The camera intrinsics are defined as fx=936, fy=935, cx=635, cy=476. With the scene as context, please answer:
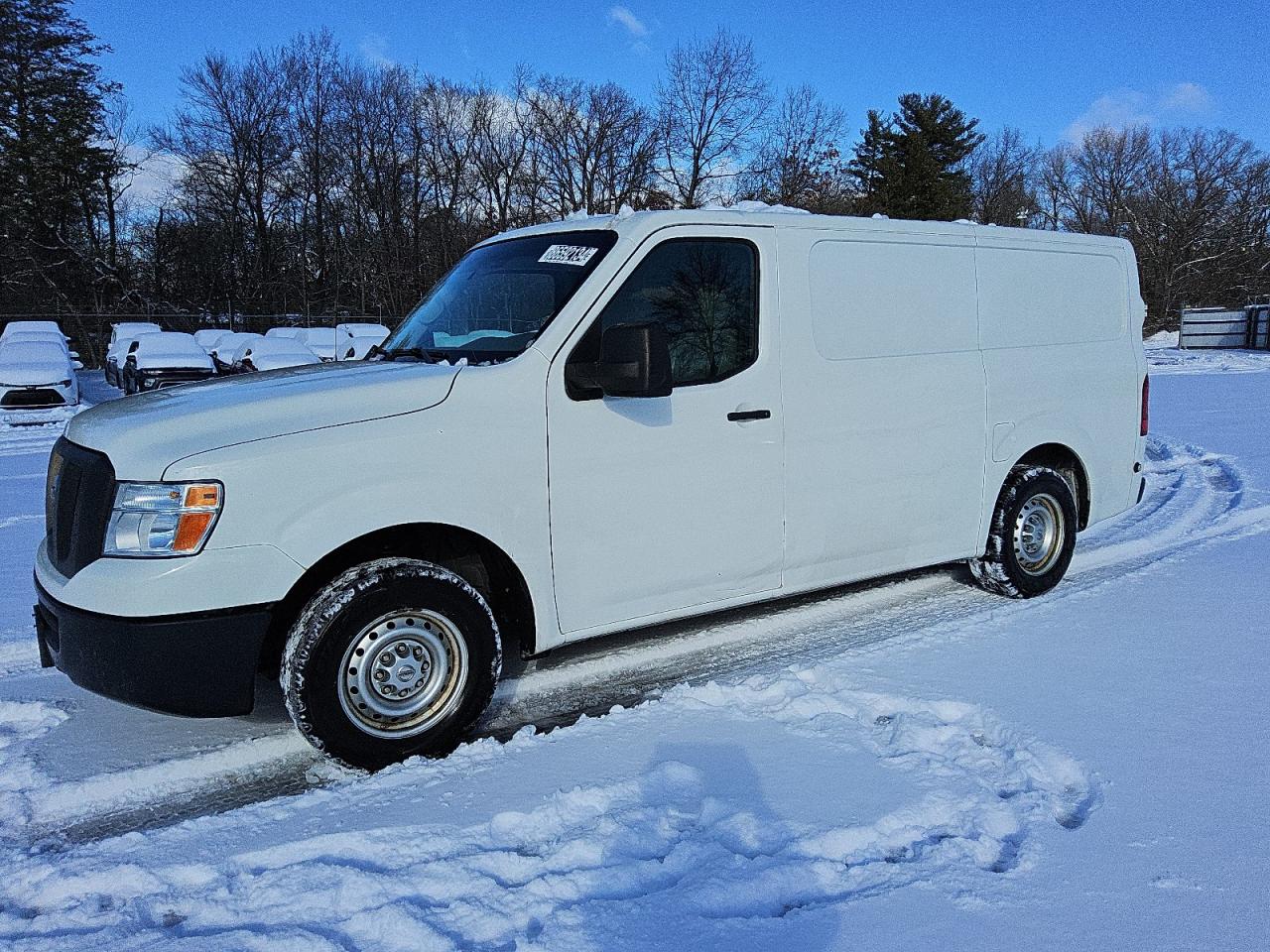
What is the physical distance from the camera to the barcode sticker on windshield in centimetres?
413

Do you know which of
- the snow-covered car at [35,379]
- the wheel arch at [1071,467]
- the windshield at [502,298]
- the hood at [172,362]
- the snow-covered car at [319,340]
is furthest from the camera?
the snow-covered car at [319,340]

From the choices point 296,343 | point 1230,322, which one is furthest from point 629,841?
point 1230,322

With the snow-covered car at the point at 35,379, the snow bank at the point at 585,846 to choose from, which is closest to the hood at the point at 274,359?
the snow-covered car at the point at 35,379

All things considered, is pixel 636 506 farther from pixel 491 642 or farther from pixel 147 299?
pixel 147 299

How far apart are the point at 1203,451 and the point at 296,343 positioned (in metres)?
19.5

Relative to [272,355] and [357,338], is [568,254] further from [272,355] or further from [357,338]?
[357,338]

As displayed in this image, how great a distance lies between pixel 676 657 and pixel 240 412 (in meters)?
2.42

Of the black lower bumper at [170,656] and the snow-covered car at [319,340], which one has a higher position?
the snow-covered car at [319,340]

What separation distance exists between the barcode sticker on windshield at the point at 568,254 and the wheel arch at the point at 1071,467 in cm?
318

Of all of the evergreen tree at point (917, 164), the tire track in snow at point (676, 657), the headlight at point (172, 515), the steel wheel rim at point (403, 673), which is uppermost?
the evergreen tree at point (917, 164)

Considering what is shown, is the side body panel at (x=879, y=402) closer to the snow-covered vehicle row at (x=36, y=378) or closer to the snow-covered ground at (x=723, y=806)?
the snow-covered ground at (x=723, y=806)

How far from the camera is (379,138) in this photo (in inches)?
1922

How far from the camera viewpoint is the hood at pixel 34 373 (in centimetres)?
1789

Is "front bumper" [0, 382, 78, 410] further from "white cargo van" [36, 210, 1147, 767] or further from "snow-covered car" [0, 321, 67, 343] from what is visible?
"white cargo van" [36, 210, 1147, 767]
